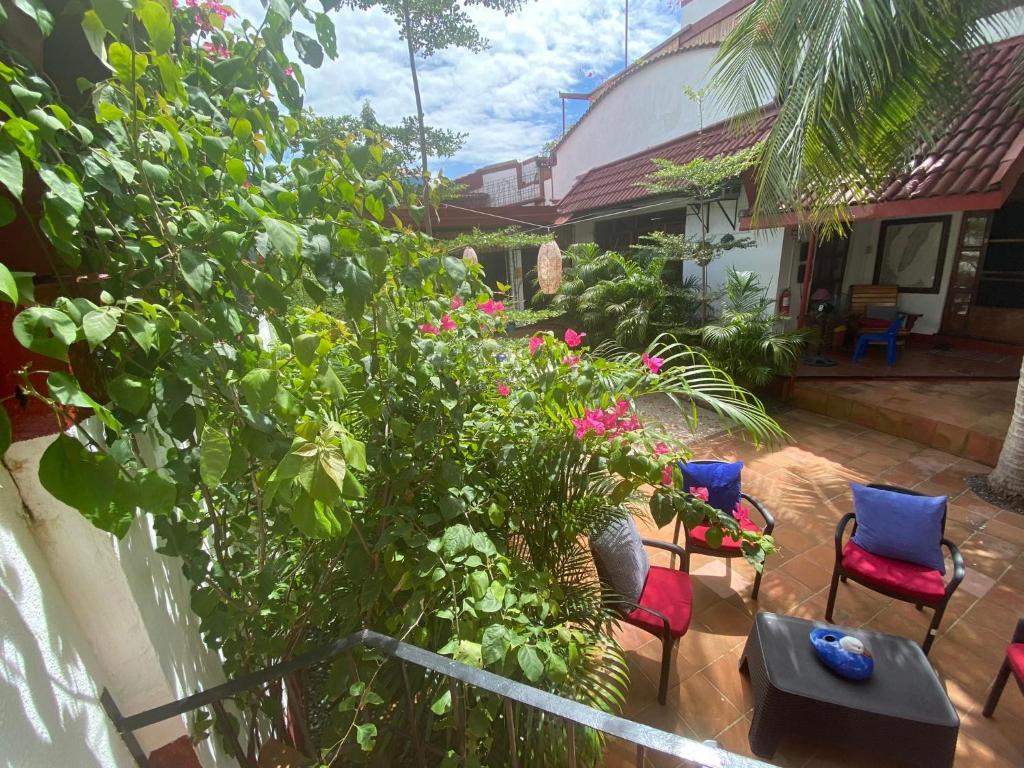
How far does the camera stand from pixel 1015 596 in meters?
2.77

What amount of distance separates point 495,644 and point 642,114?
34.9 feet

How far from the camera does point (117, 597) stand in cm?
98

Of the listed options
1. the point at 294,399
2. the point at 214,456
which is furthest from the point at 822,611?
the point at 214,456

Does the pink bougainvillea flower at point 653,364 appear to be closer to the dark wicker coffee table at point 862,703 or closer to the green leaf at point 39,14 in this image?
the dark wicker coffee table at point 862,703

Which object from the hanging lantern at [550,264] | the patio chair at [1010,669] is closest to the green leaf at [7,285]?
the patio chair at [1010,669]

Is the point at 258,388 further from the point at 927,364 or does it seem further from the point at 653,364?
the point at 927,364

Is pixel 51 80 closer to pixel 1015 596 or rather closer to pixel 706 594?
pixel 706 594

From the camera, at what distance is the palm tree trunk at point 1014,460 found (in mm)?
3604

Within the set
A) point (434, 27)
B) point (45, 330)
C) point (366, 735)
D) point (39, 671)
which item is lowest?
point (366, 735)

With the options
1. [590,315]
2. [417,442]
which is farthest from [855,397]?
[417,442]

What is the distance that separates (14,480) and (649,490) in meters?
4.01

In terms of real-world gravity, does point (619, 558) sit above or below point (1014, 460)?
above

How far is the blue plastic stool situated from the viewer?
6.36m

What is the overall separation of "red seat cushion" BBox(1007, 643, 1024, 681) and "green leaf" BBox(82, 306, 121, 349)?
329cm
